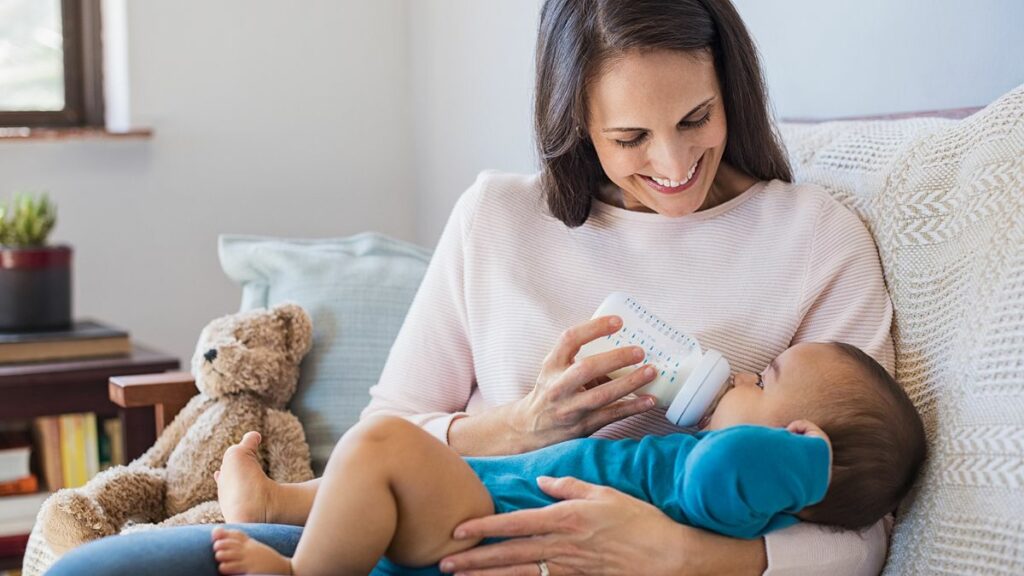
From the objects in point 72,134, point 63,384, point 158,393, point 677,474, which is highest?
point 72,134

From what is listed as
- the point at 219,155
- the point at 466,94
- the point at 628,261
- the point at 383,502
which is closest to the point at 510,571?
the point at 383,502

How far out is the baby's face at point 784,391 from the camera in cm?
125

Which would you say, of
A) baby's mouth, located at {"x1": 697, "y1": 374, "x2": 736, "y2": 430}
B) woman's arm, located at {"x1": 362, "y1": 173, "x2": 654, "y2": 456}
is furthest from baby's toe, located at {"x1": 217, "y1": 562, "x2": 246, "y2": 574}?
baby's mouth, located at {"x1": 697, "y1": 374, "x2": 736, "y2": 430}

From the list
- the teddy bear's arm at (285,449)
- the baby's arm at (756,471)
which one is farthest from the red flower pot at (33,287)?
the baby's arm at (756,471)

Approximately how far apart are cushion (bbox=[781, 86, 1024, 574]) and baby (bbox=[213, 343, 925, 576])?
52mm

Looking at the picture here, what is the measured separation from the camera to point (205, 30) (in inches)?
117

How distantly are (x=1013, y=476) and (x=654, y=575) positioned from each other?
0.35m

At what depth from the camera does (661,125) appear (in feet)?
4.63

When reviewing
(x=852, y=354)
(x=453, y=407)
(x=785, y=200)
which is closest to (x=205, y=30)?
(x=453, y=407)

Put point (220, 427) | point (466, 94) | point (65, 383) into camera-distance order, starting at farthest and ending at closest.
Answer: point (466, 94), point (65, 383), point (220, 427)

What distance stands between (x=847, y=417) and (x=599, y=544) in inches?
10.8

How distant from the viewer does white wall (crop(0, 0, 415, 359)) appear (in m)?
2.94

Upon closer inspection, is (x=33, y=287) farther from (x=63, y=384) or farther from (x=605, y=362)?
(x=605, y=362)

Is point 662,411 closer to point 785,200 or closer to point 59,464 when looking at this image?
point 785,200
